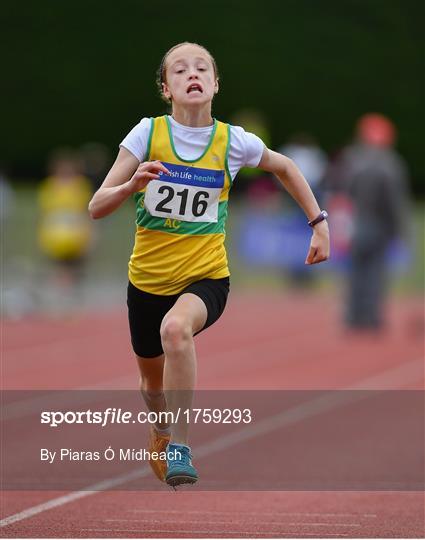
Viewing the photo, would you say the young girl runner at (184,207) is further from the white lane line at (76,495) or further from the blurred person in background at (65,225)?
the blurred person in background at (65,225)

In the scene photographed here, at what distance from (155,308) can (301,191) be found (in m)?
0.85

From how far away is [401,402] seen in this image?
12.9 m

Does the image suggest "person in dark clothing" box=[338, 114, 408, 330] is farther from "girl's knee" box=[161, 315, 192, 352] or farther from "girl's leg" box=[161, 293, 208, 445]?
"girl's knee" box=[161, 315, 192, 352]

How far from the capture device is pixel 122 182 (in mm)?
6723

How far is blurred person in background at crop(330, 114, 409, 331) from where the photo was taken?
18.8 m

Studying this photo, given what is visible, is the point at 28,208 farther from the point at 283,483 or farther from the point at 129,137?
the point at 129,137

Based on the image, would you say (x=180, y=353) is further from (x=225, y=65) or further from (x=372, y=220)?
(x=225, y=65)

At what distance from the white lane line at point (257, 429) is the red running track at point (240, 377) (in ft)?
0.11

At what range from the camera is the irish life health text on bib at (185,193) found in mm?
6773

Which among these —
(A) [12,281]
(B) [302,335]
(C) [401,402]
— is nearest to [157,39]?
(A) [12,281]

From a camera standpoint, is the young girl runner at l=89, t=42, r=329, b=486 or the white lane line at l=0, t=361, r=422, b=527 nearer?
the young girl runner at l=89, t=42, r=329, b=486

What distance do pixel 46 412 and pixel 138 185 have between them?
19.3ft

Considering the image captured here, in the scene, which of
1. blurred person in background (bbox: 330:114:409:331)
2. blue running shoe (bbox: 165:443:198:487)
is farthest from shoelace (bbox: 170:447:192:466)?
blurred person in background (bbox: 330:114:409:331)

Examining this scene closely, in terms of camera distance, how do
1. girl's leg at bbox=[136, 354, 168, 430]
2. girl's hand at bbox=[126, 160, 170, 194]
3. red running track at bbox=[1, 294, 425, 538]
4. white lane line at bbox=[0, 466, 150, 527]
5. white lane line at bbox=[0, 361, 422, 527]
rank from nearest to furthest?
girl's hand at bbox=[126, 160, 170, 194] → red running track at bbox=[1, 294, 425, 538] → white lane line at bbox=[0, 466, 150, 527] → girl's leg at bbox=[136, 354, 168, 430] → white lane line at bbox=[0, 361, 422, 527]
